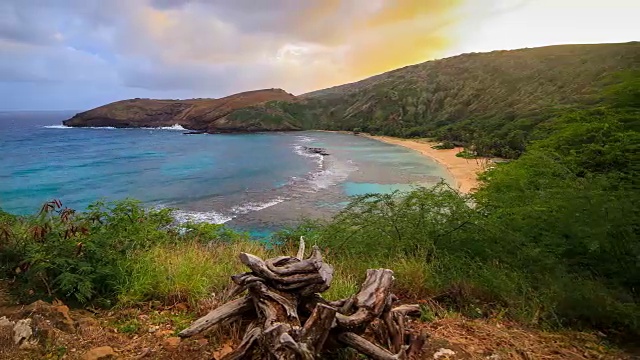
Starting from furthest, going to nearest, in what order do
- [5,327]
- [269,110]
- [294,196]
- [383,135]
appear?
[269,110] → [383,135] → [294,196] → [5,327]

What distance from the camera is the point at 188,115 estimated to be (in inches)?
3740

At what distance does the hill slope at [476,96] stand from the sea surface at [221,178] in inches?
460

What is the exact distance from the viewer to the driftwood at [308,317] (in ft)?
9.33

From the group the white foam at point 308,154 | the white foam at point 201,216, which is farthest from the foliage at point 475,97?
the white foam at point 201,216

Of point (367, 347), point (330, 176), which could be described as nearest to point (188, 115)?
point (330, 176)

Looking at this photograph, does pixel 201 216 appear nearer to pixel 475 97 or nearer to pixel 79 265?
pixel 79 265

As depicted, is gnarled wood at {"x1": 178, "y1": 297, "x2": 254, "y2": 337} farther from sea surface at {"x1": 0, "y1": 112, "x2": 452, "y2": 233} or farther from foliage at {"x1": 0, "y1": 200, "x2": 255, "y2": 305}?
sea surface at {"x1": 0, "y1": 112, "x2": 452, "y2": 233}

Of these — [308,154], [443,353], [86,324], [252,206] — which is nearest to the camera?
[443,353]

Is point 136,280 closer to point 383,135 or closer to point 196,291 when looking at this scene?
point 196,291

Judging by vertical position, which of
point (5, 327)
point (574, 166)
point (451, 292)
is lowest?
point (451, 292)

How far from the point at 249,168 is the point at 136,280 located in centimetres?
3002

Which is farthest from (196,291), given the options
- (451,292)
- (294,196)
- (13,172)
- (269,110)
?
(269,110)

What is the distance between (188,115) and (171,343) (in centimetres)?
9781

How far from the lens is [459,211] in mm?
Result: 7004
